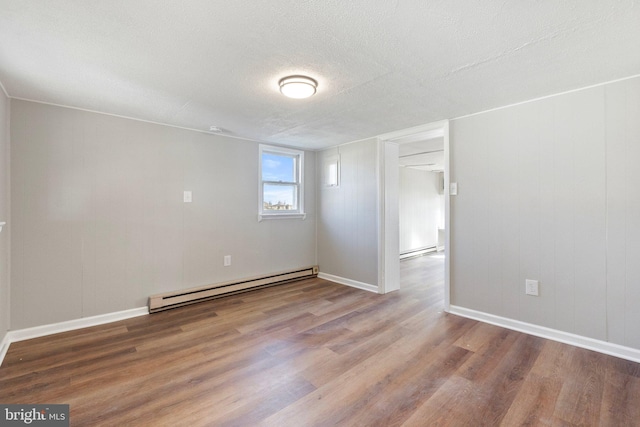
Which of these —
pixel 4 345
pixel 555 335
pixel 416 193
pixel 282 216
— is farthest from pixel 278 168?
pixel 416 193

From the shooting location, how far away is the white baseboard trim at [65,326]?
238 cm

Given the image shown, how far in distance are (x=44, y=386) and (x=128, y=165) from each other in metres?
2.05

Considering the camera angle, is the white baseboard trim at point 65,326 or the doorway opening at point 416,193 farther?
the doorway opening at point 416,193

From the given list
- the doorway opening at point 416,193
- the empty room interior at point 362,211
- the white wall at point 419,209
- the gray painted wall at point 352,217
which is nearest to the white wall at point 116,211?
the empty room interior at point 362,211

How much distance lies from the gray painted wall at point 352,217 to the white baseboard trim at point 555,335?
4.19 feet

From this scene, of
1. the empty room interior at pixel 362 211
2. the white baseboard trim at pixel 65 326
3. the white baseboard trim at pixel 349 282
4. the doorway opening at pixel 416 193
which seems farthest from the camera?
the white baseboard trim at pixel 349 282

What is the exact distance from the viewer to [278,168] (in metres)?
4.38

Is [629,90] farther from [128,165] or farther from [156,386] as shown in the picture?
[128,165]

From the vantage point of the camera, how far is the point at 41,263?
2.54 metres

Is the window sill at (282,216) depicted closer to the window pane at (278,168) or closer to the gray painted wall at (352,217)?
the gray painted wall at (352,217)

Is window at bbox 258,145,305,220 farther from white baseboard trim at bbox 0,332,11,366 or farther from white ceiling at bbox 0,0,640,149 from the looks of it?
white baseboard trim at bbox 0,332,11,366

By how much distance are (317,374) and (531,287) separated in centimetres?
211

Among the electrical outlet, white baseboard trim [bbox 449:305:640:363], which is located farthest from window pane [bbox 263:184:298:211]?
the electrical outlet

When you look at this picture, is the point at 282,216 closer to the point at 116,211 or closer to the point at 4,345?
the point at 116,211
